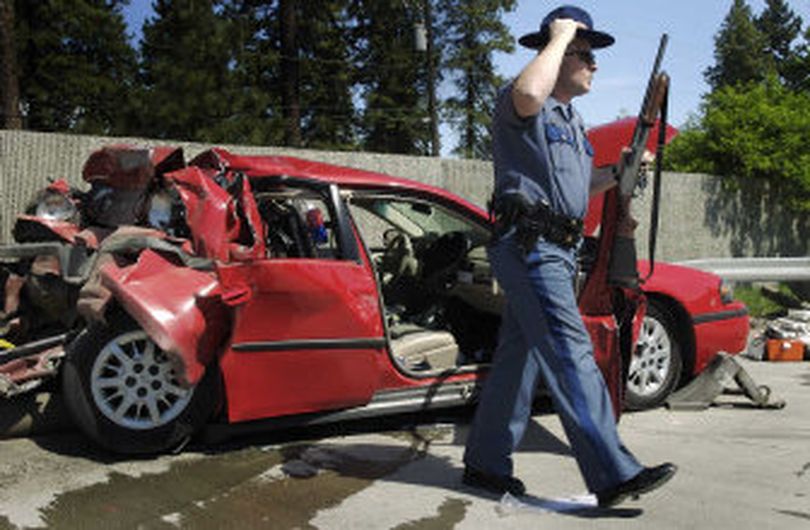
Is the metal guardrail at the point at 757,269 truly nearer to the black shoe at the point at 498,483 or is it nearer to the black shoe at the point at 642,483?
the black shoe at the point at 498,483

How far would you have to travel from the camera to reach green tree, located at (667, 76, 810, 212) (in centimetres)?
1823

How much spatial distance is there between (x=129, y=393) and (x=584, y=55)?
247 cm

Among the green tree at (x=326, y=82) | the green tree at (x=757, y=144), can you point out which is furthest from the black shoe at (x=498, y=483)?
the green tree at (x=326, y=82)

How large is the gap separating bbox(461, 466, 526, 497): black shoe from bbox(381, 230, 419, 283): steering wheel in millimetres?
1857

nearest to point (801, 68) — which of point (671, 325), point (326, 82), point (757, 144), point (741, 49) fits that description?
point (757, 144)

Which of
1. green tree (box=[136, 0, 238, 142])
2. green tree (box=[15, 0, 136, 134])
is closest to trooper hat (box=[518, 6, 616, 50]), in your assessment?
green tree (box=[136, 0, 238, 142])

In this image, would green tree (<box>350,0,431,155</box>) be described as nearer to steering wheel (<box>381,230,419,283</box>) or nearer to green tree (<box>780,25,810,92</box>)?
green tree (<box>780,25,810,92</box>)

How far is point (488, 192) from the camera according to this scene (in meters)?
13.4

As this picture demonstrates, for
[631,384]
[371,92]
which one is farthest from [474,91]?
[631,384]

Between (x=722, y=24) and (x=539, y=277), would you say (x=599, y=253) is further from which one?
(x=722, y=24)

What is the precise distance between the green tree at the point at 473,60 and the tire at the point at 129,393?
3043 cm

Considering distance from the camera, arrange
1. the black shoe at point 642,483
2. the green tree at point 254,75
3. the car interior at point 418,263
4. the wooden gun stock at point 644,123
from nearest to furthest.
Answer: the black shoe at point 642,483, the wooden gun stock at point 644,123, the car interior at point 418,263, the green tree at point 254,75

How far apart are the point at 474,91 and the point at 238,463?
33724 mm

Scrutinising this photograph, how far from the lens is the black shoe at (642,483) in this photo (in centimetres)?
317
